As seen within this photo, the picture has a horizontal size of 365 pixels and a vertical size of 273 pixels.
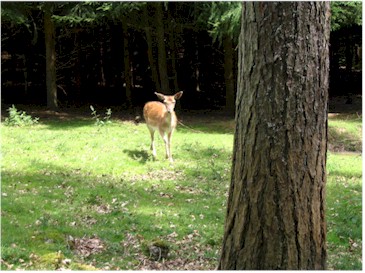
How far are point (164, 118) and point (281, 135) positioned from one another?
8.12 metres

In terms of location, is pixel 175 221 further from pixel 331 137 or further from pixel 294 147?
pixel 331 137

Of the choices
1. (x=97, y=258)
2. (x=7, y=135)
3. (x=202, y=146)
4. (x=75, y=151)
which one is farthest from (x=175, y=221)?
(x=7, y=135)

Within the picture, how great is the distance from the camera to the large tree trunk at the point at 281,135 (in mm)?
3846

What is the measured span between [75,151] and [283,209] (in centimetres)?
861

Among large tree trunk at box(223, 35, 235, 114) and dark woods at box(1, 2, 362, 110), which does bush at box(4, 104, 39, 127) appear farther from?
large tree trunk at box(223, 35, 235, 114)

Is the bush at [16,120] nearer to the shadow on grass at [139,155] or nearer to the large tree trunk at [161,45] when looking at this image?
the shadow on grass at [139,155]

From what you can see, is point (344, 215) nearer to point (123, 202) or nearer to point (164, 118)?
point (123, 202)

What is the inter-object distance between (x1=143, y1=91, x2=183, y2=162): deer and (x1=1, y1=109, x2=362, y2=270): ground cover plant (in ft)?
1.48

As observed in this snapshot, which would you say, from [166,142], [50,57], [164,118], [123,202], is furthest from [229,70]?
[123,202]

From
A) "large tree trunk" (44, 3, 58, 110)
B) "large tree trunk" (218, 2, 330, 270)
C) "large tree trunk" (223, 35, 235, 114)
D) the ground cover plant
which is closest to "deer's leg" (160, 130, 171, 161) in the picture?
the ground cover plant

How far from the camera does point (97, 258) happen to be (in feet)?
20.1

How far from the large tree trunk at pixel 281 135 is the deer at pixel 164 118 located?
7.45 meters

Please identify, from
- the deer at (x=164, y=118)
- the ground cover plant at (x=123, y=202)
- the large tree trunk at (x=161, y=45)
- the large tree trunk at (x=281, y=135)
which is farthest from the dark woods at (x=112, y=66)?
the large tree trunk at (x=281, y=135)

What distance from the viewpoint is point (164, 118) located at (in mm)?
11922
